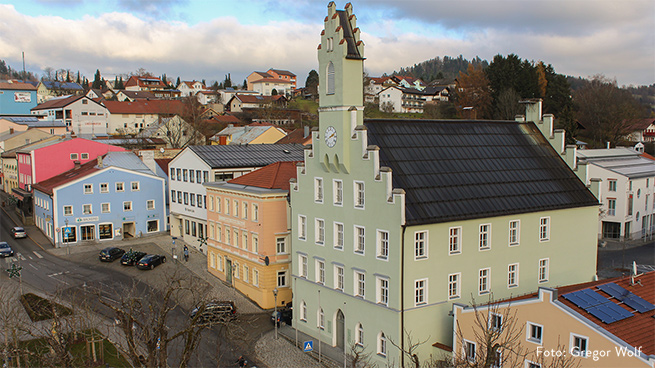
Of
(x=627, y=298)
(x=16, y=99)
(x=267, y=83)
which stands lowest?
(x=627, y=298)

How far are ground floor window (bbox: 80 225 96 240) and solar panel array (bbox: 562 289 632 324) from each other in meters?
50.9

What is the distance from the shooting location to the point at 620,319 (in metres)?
22.8

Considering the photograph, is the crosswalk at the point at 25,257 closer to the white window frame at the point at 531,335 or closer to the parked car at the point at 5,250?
the parked car at the point at 5,250

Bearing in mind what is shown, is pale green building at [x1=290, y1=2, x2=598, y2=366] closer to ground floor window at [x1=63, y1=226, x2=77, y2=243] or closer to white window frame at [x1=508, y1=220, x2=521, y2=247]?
white window frame at [x1=508, y1=220, x2=521, y2=247]

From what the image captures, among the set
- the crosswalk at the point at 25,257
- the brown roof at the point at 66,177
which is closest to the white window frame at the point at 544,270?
the crosswalk at the point at 25,257

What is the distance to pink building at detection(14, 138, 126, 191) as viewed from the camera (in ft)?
225

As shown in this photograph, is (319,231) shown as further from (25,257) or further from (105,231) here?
(105,231)

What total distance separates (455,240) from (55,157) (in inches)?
2254

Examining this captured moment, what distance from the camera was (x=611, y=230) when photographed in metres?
63.3

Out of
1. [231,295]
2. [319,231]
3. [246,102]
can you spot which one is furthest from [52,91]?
[319,231]

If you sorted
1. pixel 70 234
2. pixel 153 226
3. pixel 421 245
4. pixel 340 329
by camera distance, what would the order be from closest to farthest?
pixel 421 245 < pixel 340 329 < pixel 70 234 < pixel 153 226

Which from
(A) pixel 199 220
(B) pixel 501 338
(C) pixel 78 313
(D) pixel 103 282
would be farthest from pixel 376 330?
(A) pixel 199 220

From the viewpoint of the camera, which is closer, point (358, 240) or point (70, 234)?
point (358, 240)

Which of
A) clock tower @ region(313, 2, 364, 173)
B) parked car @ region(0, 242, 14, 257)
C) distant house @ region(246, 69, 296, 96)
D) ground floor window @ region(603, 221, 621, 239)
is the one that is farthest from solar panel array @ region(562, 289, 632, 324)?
distant house @ region(246, 69, 296, 96)
